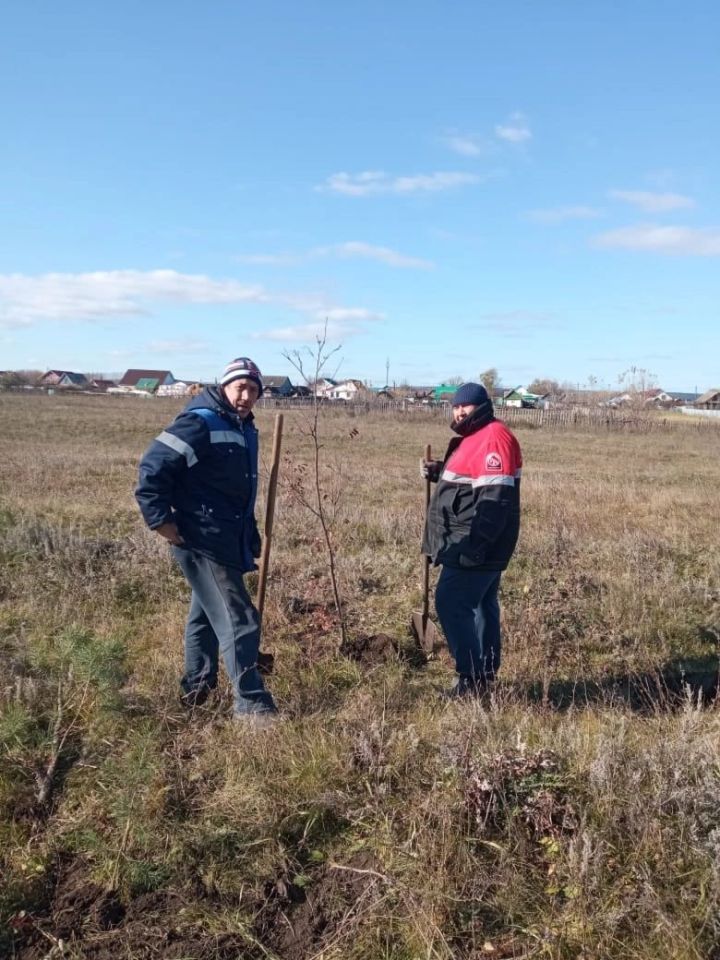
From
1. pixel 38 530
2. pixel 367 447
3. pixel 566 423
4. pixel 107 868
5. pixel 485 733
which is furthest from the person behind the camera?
pixel 566 423

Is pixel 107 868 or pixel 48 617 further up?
pixel 48 617

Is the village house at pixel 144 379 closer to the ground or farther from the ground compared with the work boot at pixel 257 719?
farther from the ground

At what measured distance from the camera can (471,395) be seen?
13.2 ft

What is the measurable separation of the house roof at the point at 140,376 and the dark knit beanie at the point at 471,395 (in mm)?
115526

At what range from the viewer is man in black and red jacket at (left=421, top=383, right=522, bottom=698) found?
3818mm

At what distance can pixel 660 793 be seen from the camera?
9.00ft

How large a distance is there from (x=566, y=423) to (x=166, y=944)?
124ft

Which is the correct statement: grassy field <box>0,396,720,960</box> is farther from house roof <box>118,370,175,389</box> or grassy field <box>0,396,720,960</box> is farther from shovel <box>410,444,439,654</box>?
house roof <box>118,370,175,389</box>

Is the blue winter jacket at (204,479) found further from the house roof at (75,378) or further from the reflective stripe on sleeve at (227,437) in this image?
the house roof at (75,378)

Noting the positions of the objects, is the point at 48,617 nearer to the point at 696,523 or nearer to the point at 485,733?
the point at 485,733

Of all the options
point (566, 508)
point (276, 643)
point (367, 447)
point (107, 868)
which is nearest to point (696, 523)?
point (566, 508)

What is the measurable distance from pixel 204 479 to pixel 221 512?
7.5 inches

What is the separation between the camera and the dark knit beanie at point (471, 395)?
4.00 metres

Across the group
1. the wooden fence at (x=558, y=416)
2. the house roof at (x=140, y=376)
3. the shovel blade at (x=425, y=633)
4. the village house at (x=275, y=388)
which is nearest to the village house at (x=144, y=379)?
the house roof at (x=140, y=376)
